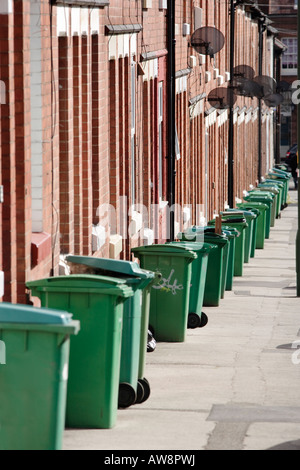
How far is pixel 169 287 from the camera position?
13.6 meters

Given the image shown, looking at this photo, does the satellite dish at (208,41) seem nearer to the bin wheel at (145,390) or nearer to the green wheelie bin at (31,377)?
the bin wheel at (145,390)

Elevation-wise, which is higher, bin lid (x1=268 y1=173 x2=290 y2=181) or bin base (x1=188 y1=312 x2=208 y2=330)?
bin lid (x1=268 y1=173 x2=290 y2=181)

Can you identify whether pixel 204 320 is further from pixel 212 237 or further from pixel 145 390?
pixel 145 390

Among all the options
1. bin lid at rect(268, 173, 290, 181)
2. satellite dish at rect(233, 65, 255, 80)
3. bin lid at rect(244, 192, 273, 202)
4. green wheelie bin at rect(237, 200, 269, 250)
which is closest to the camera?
green wheelie bin at rect(237, 200, 269, 250)

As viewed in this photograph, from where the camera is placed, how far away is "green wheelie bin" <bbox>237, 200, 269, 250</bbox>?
29.0 metres

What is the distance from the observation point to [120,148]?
1630 cm

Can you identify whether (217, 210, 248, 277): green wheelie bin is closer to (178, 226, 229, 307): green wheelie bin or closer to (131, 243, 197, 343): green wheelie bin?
(178, 226, 229, 307): green wheelie bin

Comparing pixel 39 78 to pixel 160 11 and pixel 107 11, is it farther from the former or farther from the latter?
pixel 160 11

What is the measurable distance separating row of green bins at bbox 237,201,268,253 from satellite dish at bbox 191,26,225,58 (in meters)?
5.42

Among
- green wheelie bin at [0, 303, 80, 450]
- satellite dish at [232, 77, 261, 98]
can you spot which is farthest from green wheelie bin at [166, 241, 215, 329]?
satellite dish at [232, 77, 261, 98]

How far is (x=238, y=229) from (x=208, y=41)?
3512 millimetres

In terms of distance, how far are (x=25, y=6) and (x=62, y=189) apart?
2.56 meters

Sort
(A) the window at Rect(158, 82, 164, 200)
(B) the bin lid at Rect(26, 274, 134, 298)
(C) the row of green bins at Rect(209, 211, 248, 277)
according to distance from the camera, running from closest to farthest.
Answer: (B) the bin lid at Rect(26, 274, 134, 298) → (A) the window at Rect(158, 82, 164, 200) → (C) the row of green bins at Rect(209, 211, 248, 277)

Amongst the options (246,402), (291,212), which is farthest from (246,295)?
(291,212)
